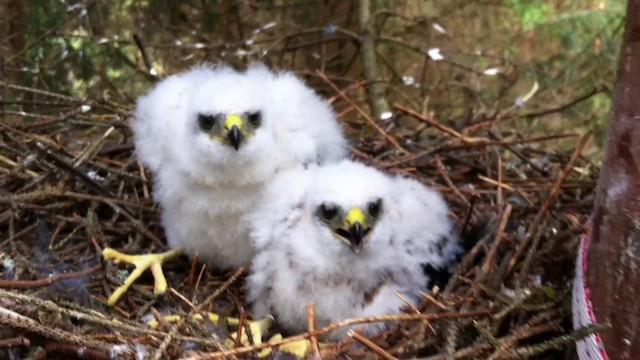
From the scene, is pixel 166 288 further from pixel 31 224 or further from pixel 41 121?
pixel 41 121

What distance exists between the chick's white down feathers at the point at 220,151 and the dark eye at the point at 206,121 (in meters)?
0.02

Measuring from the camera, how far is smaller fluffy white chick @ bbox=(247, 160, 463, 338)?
272cm

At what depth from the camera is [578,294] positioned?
224cm

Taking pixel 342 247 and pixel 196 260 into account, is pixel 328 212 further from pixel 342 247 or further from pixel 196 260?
pixel 196 260

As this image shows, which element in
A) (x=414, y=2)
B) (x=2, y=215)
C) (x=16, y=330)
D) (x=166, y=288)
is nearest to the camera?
(x=16, y=330)

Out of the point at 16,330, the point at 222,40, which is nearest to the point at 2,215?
the point at 16,330

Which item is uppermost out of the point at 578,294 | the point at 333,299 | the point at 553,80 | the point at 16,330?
the point at 578,294

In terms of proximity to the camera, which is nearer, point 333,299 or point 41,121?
point 333,299

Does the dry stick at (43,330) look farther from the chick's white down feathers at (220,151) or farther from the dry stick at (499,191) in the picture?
the dry stick at (499,191)

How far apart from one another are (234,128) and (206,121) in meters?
0.14

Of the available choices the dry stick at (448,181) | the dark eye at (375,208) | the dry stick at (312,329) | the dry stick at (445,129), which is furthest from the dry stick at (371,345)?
the dry stick at (445,129)

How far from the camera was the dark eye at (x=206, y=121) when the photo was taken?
2.99m

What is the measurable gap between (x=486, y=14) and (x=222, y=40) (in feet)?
7.31

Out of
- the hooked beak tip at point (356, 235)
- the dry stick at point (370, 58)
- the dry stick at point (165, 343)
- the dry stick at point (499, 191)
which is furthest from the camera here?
the dry stick at point (370, 58)
